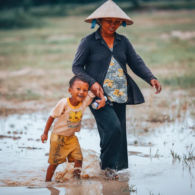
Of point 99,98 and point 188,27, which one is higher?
point 188,27

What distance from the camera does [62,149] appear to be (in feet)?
16.2

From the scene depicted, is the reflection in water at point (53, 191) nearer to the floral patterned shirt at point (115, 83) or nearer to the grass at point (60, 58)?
the floral patterned shirt at point (115, 83)

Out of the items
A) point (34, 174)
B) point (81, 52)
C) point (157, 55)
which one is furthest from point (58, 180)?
point (157, 55)

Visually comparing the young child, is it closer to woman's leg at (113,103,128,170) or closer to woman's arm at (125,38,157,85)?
woman's leg at (113,103,128,170)

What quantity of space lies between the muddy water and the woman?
1.24ft

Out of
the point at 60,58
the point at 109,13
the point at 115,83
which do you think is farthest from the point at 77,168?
the point at 60,58

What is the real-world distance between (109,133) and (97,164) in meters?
0.80

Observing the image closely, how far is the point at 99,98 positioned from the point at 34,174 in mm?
1347

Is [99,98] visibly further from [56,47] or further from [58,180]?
[56,47]

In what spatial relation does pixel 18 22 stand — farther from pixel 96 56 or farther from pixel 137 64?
pixel 96 56

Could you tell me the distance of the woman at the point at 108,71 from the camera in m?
4.84

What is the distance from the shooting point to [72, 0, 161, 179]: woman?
4.84 metres

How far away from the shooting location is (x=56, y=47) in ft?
77.4

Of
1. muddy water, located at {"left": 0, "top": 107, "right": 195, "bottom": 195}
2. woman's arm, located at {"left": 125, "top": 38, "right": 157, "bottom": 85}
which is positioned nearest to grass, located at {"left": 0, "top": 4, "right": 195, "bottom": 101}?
muddy water, located at {"left": 0, "top": 107, "right": 195, "bottom": 195}
